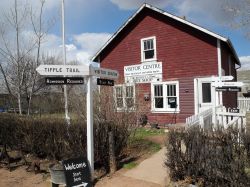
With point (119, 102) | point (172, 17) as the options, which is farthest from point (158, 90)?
point (119, 102)

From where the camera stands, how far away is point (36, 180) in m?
8.73

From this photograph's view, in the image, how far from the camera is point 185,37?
17453 mm

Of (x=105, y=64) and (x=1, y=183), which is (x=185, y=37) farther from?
(x=1, y=183)

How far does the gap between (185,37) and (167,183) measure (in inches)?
458

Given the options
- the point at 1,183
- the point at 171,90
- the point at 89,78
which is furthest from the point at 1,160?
the point at 171,90

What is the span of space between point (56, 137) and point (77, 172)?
2623 mm

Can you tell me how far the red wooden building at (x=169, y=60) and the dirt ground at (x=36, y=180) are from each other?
23.6 ft

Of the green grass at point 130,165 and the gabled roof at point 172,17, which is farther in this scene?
the gabled roof at point 172,17

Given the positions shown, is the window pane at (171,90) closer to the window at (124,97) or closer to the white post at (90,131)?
the window at (124,97)

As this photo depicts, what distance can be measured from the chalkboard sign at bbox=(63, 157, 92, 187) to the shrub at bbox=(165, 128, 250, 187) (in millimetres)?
1803

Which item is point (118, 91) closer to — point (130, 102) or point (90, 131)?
point (130, 102)

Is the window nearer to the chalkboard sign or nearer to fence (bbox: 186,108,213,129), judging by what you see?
fence (bbox: 186,108,213,129)

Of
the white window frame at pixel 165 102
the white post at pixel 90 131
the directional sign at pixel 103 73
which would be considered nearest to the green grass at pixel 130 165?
the white post at pixel 90 131

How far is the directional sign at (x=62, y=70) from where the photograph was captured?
7.68m
